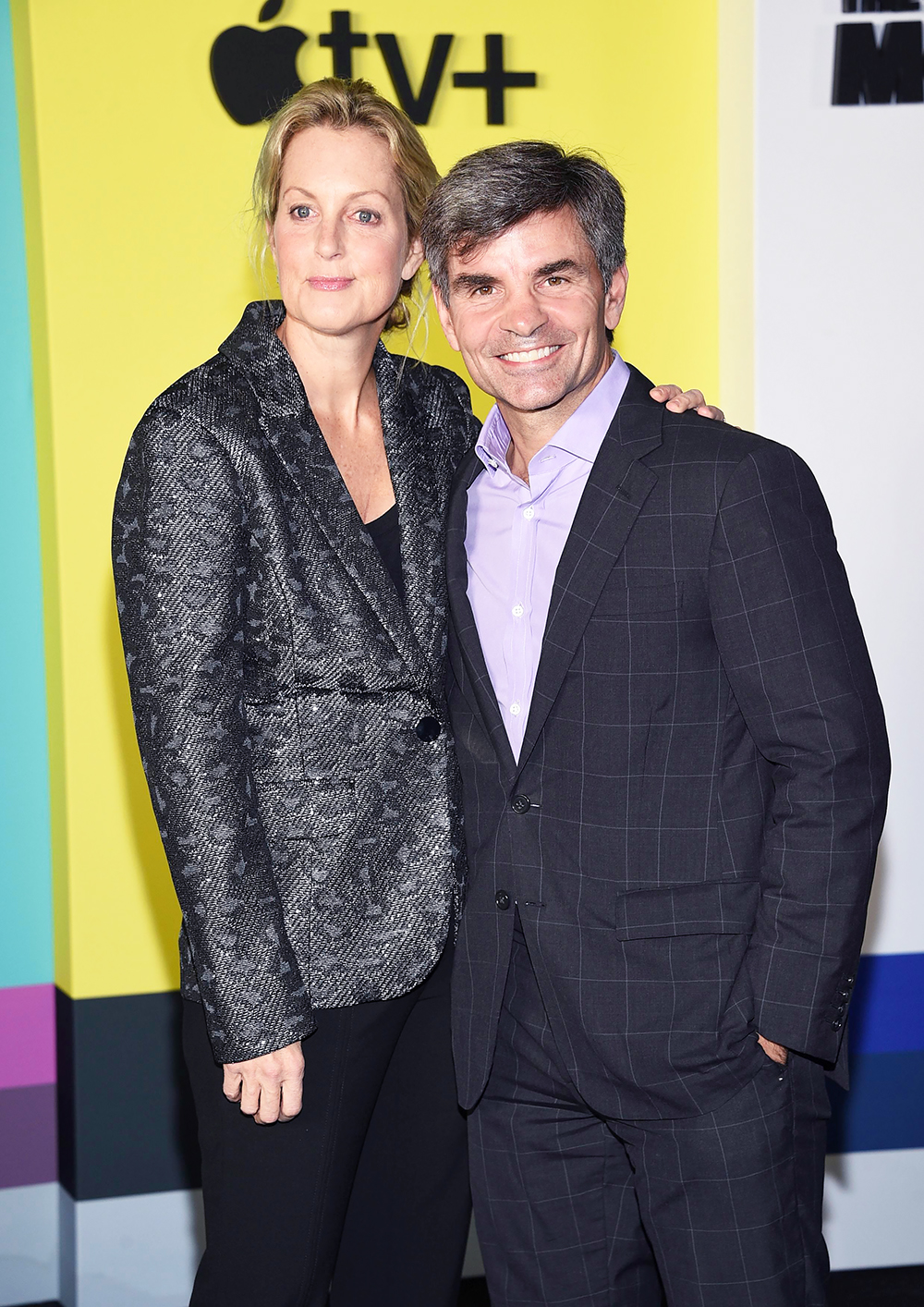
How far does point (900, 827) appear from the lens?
2.94 metres

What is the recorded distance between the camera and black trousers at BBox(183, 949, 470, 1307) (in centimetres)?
172

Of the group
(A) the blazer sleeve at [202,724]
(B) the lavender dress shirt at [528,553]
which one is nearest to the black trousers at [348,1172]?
(A) the blazer sleeve at [202,724]

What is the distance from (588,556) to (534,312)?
1.19 ft

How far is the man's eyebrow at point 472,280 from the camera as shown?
187cm

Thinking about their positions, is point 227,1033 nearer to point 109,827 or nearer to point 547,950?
point 547,950

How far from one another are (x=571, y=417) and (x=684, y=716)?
467mm

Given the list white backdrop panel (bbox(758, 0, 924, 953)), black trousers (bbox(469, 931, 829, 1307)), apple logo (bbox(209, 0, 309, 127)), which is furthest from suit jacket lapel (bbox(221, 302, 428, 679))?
white backdrop panel (bbox(758, 0, 924, 953))

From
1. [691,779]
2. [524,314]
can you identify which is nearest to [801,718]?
[691,779]

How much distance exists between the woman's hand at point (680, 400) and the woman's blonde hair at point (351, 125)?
1.41ft

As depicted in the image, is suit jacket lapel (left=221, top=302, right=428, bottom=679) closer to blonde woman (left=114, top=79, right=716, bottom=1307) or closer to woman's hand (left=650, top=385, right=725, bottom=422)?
blonde woman (left=114, top=79, right=716, bottom=1307)

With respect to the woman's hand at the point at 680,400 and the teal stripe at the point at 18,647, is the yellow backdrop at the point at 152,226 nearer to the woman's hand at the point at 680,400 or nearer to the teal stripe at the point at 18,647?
the teal stripe at the point at 18,647

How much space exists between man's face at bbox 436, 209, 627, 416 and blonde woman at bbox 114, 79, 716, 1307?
157 mm

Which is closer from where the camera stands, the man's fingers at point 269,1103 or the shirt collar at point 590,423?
the man's fingers at point 269,1103

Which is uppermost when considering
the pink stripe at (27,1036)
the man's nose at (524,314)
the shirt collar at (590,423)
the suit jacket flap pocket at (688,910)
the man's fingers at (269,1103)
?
the man's nose at (524,314)
